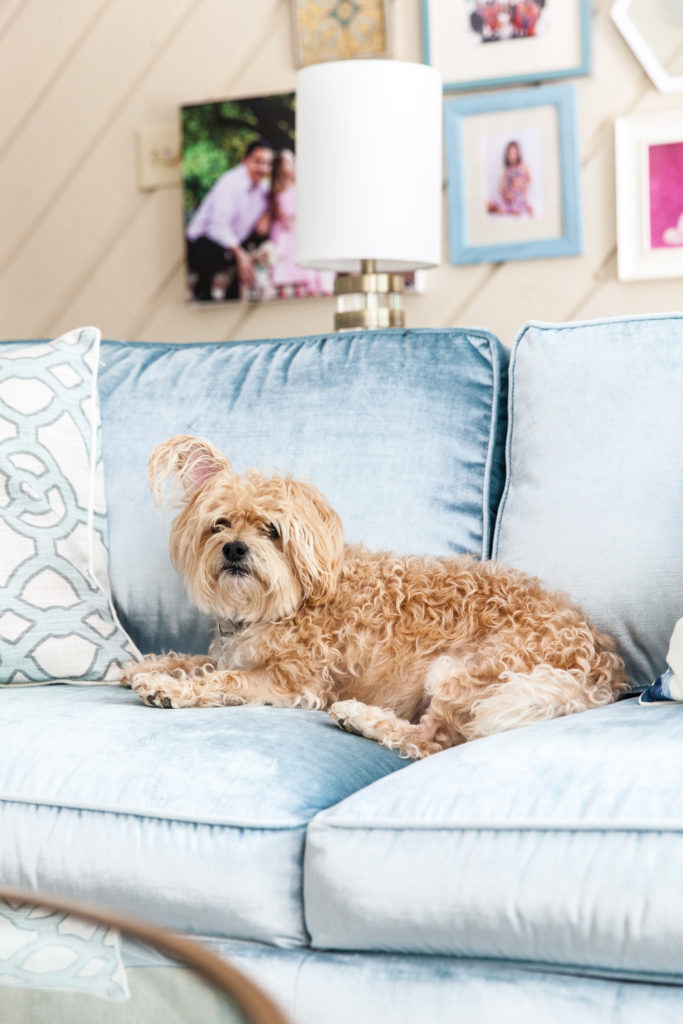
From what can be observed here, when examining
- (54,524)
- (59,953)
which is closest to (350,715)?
(54,524)

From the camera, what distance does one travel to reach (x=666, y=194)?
3.03 meters

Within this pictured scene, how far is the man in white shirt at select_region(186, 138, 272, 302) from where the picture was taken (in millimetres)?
3467

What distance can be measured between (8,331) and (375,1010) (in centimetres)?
303

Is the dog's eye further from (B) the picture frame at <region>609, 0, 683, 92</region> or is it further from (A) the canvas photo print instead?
(B) the picture frame at <region>609, 0, 683, 92</region>

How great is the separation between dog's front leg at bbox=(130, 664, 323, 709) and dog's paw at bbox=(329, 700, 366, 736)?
21 centimetres

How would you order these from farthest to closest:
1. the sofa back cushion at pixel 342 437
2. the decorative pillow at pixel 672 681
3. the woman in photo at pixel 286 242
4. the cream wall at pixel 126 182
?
the woman in photo at pixel 286 242, the cream wall at pixel 126 182, the sofa back cushion at pixel 342 437, the decorative pillow at pixel 672 681

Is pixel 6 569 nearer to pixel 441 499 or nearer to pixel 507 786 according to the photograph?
pixel 441 499

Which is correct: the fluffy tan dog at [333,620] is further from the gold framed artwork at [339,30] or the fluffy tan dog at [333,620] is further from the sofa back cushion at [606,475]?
the gold framed artwork at [339,30]

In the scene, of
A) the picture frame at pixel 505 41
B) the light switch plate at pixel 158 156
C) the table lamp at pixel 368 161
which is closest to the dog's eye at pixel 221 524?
Answer: the table lamp at pixel 368 161

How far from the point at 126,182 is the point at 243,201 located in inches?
18.5

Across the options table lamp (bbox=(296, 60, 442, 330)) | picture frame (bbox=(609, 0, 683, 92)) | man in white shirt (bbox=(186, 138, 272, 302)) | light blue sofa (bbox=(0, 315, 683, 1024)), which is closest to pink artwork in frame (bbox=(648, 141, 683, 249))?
picture frame (bbox=(609, 0, 683, 92))

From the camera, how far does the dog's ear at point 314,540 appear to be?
6.66 ft

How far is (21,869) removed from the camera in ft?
5.15

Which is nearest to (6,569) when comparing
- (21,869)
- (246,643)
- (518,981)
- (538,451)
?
(246,643)
